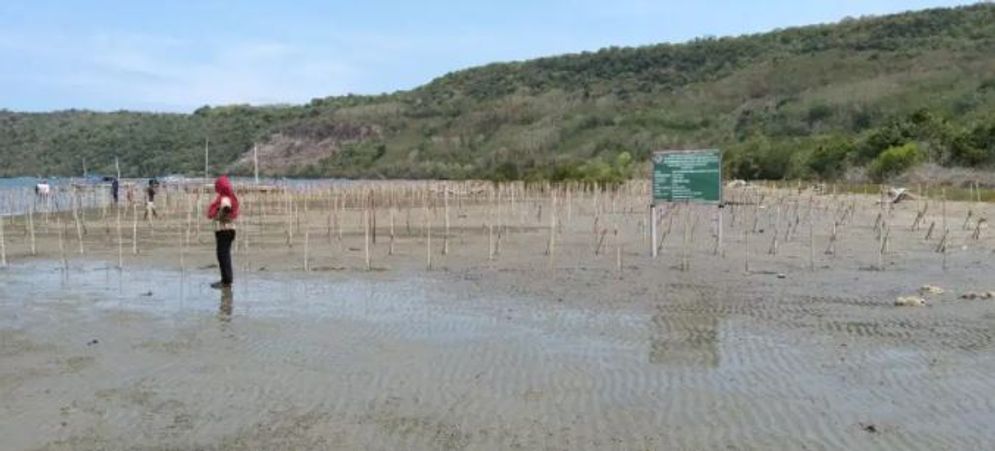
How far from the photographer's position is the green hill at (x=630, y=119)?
57.8 meters

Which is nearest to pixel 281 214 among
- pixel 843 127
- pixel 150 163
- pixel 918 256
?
pixel 918 256

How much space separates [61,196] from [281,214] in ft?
86.1

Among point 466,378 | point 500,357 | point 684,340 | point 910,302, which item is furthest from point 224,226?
point 910,302

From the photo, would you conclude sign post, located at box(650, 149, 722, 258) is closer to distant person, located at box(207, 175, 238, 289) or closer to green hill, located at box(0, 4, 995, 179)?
distant person, located at box(207, 175, 238, 289)

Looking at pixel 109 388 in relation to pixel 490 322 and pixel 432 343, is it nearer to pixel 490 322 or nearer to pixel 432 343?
pixel 432 343

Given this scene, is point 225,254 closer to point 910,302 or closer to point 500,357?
point 500,357

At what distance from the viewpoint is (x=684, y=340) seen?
10422 mm

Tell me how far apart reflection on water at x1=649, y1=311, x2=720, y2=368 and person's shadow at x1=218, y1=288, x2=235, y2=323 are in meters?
5.17

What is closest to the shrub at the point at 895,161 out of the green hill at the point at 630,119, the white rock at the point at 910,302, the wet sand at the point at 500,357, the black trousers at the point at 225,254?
the green hill at the point at 630,119

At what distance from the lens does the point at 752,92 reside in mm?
96000

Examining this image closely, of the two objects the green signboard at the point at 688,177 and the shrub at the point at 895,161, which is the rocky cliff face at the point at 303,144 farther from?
the green signboard at the point at 688,177

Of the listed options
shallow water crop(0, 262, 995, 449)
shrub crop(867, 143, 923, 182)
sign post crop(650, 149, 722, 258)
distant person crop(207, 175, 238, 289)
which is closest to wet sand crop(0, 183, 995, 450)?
shallow water crop(0, 262, 995, 449)

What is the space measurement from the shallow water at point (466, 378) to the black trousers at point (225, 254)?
1451mm

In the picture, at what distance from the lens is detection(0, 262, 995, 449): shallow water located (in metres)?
6.82
